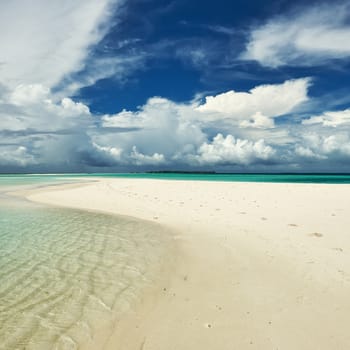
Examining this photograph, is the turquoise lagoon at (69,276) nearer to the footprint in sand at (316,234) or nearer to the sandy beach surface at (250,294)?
the sandy beach surface at (250,294)

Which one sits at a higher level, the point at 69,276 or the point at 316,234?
the point at 316,234

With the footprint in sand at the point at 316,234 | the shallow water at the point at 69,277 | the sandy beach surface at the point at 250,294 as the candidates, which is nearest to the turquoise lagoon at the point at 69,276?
the shallow water at the point at 69,277

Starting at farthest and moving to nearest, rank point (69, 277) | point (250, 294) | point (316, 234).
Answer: point (316, 234) → point (69, 277) → point (250, 294)

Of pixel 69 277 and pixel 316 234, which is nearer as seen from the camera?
pixel 69 277

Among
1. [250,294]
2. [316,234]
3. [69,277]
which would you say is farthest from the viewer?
[316,234]

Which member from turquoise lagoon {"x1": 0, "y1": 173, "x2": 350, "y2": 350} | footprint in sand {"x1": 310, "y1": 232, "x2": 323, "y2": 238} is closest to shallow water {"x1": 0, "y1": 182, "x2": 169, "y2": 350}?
turquoise lagoon {"x1": 0, "y1": 173, "x2": 350, "y2": 350}

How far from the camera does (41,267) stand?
318 inches

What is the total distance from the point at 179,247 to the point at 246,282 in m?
3.75

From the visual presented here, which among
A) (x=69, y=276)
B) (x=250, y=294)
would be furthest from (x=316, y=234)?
(x=69, y=276)

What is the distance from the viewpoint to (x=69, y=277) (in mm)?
7379

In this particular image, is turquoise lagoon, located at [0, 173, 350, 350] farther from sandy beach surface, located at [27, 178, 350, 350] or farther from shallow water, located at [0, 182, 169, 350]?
sandy beach surface, located at [27, 178, 350, 350]

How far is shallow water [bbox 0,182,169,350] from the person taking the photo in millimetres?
5027

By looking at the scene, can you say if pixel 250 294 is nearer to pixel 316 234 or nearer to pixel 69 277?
pixel 69 277

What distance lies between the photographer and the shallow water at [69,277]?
5.03 metres
